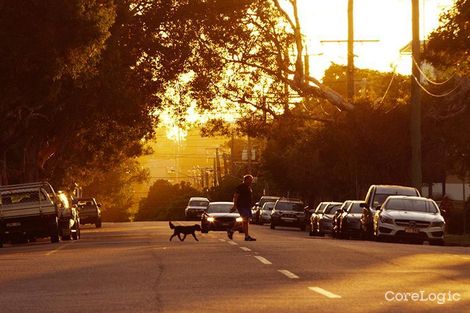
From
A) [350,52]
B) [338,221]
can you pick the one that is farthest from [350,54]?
[338,221]

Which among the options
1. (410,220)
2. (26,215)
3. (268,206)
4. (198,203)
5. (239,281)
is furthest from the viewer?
(198,203)

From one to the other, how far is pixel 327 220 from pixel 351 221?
7.52 metres

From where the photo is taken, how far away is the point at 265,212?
82688 mm

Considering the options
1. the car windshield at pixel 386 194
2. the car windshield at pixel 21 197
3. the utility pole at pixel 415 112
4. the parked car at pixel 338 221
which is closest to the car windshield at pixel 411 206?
the car windshield at pixel 386 194

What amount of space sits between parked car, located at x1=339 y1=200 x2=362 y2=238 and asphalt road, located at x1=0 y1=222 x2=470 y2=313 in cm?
1910

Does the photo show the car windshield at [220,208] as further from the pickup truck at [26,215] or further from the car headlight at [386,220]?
the car headlight at [386,220]

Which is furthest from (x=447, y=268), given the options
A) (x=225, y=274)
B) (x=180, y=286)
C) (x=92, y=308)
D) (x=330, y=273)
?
(x=92, y=308)

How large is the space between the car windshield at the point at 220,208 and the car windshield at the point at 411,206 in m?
16.7

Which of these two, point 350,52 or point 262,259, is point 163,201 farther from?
point 262,259

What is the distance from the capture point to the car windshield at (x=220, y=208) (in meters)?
58.0

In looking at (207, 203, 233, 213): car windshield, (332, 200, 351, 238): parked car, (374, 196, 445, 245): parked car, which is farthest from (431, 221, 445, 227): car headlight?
(207, 203, 233, 213): car windshield

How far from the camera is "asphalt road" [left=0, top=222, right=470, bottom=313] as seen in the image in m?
15.6

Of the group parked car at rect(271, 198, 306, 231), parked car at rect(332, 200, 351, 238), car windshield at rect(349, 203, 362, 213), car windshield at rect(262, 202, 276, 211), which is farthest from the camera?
car windshield at rect(262, 202, 276, 211)

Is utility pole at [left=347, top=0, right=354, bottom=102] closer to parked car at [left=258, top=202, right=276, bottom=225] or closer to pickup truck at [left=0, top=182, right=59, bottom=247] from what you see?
pickup truck at [left=0, top=182, right=59, bottom=247]
